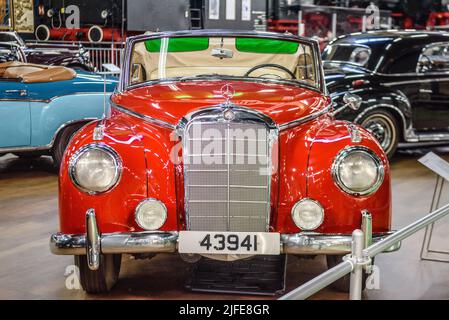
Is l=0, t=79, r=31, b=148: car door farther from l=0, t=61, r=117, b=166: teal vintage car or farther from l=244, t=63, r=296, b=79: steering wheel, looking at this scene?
l=244, t=63, r=296, b=79: steering wheel

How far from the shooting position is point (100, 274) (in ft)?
12.3

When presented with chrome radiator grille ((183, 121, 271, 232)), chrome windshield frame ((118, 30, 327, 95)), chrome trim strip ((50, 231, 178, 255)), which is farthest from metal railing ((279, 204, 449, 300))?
chrome windshield frame ((118, 30, 327, 95))

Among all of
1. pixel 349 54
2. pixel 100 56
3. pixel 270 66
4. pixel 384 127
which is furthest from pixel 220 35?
pixel 100 56

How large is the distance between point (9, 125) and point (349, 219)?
4.39 metres

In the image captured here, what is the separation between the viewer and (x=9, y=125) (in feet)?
22.5

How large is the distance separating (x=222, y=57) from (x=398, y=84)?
3863 mm

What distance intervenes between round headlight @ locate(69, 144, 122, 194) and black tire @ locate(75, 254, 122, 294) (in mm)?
398

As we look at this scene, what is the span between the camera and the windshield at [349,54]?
8.25 m

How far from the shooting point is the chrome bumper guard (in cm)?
341

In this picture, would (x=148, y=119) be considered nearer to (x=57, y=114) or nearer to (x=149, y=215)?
(x=149, y=215)

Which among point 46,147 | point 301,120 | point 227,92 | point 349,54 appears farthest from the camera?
point 349,54

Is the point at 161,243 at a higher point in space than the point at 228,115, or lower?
lower

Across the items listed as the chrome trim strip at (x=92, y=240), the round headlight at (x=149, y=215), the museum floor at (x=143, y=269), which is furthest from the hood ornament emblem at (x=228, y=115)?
the museum floor at (x=143, y=269)

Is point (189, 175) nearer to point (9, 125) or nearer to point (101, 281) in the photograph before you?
point (101, 281)
